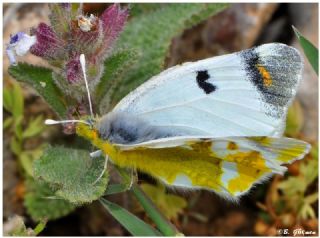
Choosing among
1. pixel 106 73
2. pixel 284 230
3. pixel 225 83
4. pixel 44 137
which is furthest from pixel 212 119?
pixel 44 137

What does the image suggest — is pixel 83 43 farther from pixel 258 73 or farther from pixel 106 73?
pixel 258 73

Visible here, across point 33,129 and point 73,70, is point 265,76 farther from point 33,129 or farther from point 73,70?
point 33,129

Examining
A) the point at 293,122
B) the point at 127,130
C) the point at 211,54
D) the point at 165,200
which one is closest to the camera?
the point at 127,130

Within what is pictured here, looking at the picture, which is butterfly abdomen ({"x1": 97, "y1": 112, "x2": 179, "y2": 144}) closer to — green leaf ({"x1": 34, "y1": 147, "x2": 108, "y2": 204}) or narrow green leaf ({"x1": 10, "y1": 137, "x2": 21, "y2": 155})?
green leaf ({"x1": 34, "y1": 147, "x2": 108, "y2": 204})

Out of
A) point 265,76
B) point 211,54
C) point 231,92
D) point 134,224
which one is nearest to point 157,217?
point 134,224

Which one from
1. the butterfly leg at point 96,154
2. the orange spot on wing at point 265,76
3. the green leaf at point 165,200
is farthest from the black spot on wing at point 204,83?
the green leaf at point 165,200

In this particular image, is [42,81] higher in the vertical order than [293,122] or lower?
Answer: higher

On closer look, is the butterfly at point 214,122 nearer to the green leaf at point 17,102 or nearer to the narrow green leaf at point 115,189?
the narrow green leaf at point 115,189

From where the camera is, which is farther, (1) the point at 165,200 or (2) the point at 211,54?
(2) the point at 211,54
